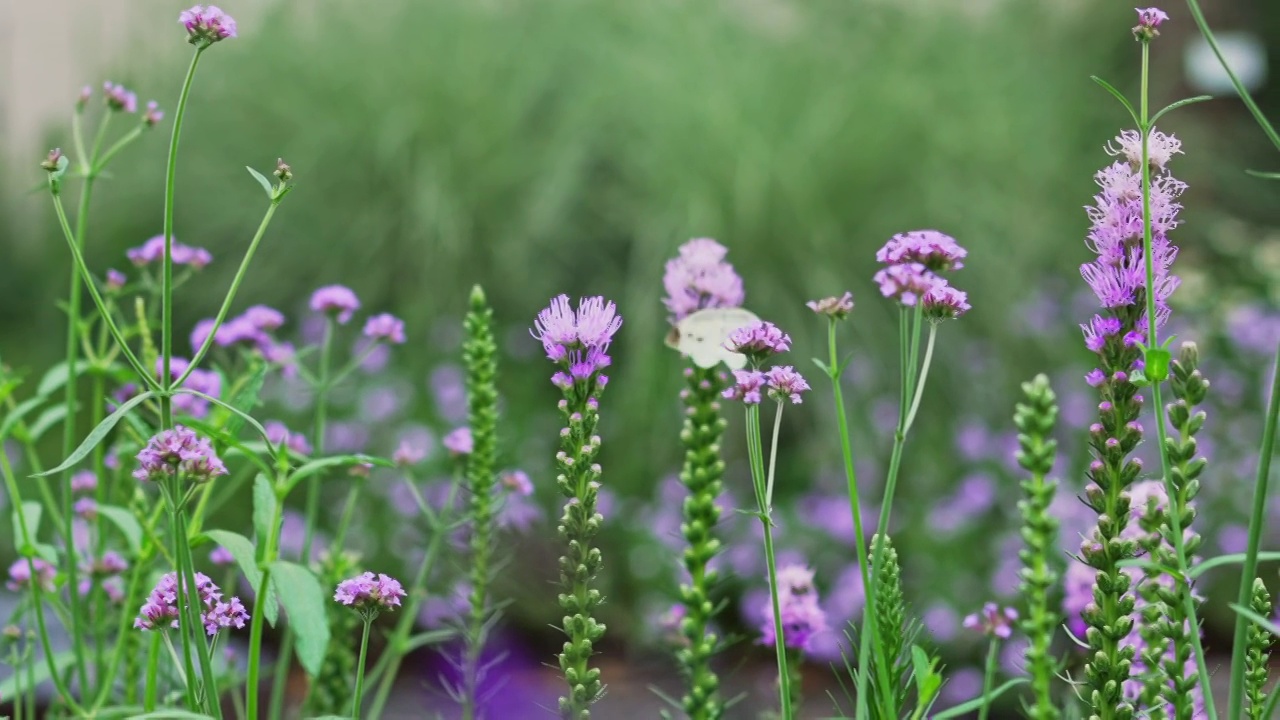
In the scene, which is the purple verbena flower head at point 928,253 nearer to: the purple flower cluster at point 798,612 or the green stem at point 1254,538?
the green stem at point 1254,538

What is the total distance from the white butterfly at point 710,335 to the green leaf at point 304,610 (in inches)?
14.4

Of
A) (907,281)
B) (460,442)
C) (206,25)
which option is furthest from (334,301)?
(907,281)

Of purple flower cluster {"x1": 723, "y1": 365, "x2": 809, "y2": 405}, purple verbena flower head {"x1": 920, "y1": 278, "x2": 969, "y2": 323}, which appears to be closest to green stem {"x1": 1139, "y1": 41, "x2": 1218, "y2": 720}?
purple verbena flower head {"x1": 920, "y1": 278, "x2": 969, "y2": 323}

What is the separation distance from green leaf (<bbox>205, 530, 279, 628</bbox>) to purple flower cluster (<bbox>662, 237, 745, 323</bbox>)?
43 centimetres

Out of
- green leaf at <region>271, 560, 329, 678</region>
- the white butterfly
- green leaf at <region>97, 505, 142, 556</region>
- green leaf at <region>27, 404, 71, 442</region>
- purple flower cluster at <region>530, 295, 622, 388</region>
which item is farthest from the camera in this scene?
green leaf at <region>27, 404, 71, 442</region>

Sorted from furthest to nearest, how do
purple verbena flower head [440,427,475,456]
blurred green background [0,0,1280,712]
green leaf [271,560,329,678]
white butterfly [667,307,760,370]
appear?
blurred green background [0,0,1280,712], purple verbena flower head [440,427,475,456], white butterfly [667,307,760,370], green leaf [271,560,329,678]

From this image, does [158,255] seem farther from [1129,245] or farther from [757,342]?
[1129,245]

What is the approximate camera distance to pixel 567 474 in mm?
1040

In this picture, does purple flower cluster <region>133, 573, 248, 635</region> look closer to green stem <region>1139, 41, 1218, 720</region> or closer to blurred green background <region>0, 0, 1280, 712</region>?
green stem <region>1139, 41, 1218, 720</region>

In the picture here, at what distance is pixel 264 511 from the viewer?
112 cm

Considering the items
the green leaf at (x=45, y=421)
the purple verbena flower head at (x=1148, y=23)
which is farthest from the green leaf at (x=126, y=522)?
the purple verbena flower head at (x=1148, y=23)

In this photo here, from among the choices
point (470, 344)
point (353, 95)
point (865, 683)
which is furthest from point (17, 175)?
point (865, 683)

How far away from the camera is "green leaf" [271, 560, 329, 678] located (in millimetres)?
902

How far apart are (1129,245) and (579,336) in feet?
1.49
